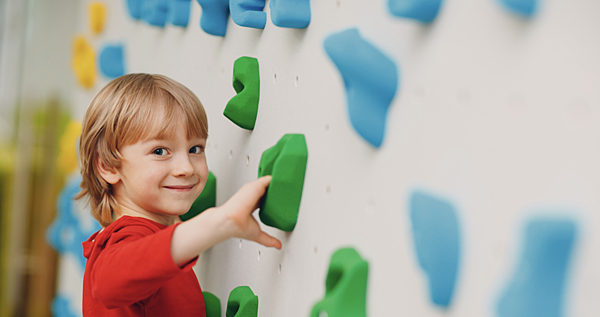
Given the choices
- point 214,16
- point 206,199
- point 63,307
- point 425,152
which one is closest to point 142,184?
point 206,199

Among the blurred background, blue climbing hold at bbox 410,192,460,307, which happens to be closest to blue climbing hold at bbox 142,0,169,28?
blue climbing hold at bbox 410,192,460,307

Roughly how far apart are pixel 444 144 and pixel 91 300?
0.52 meters

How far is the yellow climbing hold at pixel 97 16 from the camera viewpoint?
135cm

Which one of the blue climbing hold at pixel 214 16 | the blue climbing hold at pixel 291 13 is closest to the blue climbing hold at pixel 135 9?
the blue climbing hold at pixel 214 16

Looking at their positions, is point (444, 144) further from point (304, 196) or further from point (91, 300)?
point (91, 300)

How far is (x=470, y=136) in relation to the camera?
15.1 inches

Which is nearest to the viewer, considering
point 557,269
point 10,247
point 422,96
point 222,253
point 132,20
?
point 557,269

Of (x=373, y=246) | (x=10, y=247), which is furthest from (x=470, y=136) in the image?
(x=10, y=247)

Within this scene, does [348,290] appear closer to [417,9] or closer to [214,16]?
[417,9]

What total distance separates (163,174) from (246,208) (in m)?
0.16

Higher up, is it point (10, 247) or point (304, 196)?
point (304, 196)

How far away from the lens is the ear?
0.72 metres

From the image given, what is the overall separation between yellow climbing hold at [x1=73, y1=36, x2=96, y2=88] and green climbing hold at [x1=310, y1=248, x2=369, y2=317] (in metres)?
1.05

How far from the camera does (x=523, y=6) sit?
0.34m
